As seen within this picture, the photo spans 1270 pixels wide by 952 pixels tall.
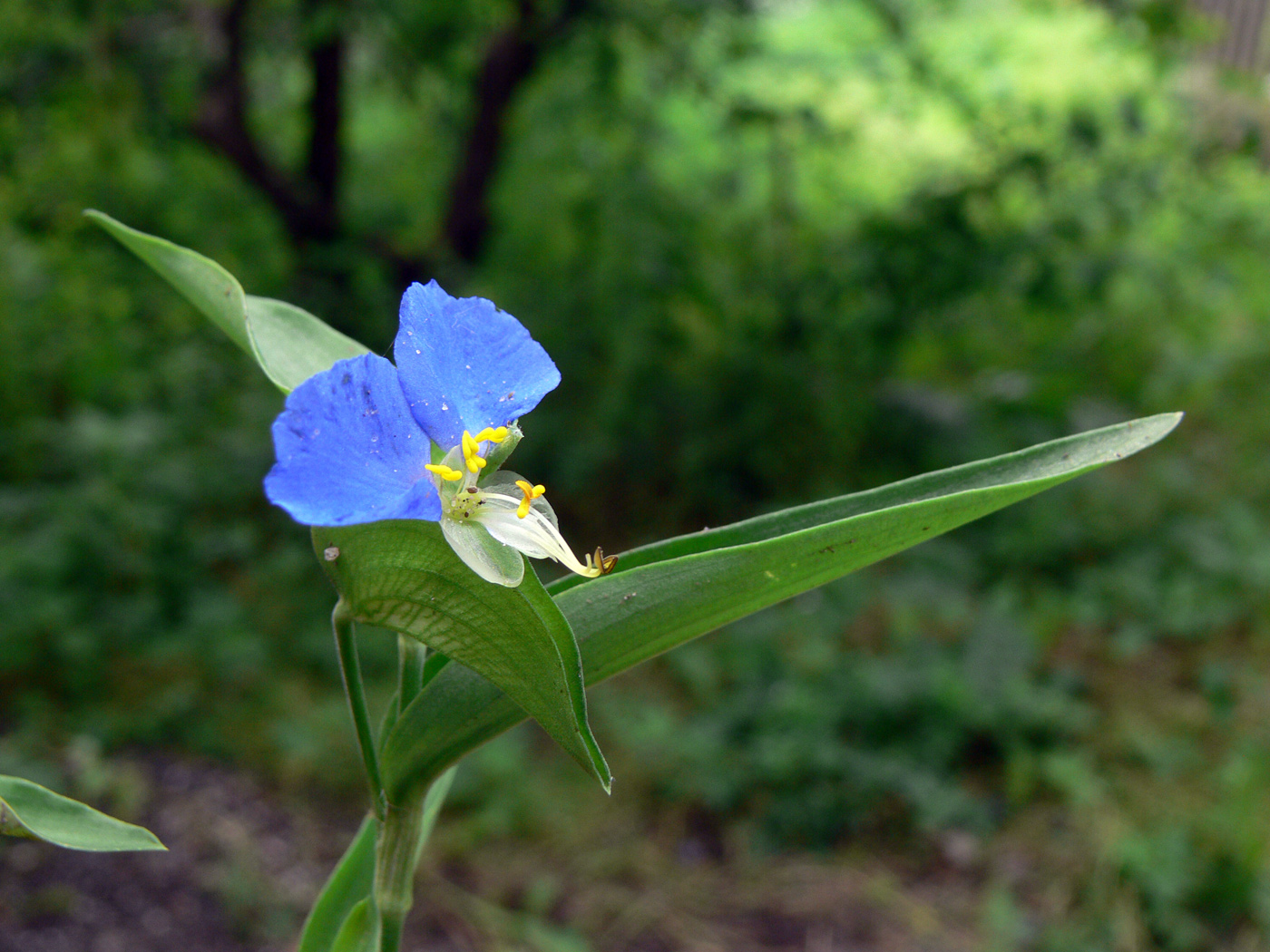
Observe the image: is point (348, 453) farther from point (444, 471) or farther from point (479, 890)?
point (479, 890)

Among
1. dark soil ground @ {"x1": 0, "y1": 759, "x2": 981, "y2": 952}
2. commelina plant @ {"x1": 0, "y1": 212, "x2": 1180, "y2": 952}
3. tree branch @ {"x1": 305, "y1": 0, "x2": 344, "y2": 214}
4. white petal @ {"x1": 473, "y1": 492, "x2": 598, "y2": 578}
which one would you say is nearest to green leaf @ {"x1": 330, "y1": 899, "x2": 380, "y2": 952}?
commelina plant @ {"x1": 0, "y1": 212, "x2": 1180, "y2": 952}

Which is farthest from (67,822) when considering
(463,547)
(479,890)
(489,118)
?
(489,118)

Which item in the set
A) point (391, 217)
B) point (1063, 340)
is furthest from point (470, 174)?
point (1063, 340)

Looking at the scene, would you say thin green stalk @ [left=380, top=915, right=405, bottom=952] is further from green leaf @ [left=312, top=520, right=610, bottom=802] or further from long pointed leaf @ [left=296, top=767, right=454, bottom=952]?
green leaf @ [left=312, top=520, right=610, bottom=802]

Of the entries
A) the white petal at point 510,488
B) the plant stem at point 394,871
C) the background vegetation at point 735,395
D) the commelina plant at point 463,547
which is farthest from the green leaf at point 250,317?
the background vegetation at point 735,395

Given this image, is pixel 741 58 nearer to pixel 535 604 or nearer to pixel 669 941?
pixel 669 941

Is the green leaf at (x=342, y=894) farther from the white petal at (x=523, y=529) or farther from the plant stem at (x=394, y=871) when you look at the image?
the white petal at (x=523, y=529)
